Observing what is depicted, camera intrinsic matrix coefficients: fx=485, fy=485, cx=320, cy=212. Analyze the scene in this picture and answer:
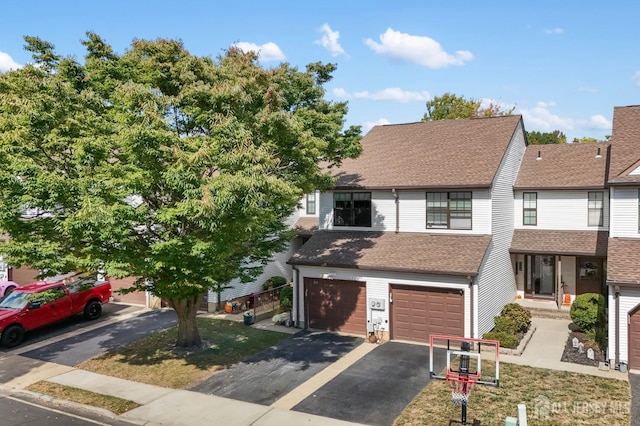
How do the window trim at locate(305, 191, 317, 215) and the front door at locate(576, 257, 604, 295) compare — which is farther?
the window trim at locate(305, 191, 317, 215)

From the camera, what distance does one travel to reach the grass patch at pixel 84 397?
13.5 m

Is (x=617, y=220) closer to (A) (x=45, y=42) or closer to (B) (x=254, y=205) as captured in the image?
(B) (x=254, y=205)

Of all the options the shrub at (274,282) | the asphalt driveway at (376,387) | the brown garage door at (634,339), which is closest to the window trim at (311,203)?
the shrub at (274,282)

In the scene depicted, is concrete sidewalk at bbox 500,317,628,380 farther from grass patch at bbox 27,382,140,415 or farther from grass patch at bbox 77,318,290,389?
grass patch at bbox 27,382,140,415


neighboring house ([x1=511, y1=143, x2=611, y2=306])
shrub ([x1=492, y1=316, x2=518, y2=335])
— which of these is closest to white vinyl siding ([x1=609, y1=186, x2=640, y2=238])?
neighboring house ([x1=511, y1=143, x2=611, y2=306])

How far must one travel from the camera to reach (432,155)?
76.0ft

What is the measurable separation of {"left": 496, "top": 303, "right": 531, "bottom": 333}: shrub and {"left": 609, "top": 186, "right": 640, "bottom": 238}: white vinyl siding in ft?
14.5

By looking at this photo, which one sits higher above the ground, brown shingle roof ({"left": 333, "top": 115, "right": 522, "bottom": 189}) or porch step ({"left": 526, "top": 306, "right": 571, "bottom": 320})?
brown shingle roof ({"left": 333, "top": 115, "right": 522, "bottom": 189})

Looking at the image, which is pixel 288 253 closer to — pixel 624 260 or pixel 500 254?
pixel 500 254

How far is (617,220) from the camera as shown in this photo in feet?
56.5

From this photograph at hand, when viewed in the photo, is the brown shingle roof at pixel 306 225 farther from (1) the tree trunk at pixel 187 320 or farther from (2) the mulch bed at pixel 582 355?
(2) the mulch bed at pixel 582 355

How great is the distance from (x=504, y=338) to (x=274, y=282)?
12810 millimetres

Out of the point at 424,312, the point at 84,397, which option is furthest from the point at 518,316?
the point at 84,397

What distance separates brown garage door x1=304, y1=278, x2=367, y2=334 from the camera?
20.2 meters
